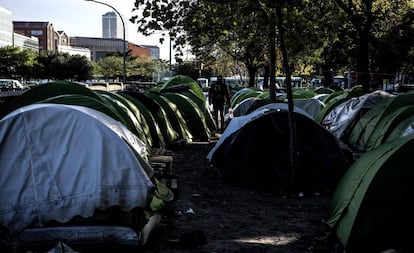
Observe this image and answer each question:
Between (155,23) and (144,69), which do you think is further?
(144,69)

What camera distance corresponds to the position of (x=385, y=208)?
6.10m

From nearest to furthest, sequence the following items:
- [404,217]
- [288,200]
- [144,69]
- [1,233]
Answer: [1,233] < [404,217] < [288,200] < [144,69]

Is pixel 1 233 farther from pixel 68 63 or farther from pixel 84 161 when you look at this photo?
pixel 68 63

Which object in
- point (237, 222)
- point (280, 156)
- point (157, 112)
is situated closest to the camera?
point (237, 222)

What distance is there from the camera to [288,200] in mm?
9500

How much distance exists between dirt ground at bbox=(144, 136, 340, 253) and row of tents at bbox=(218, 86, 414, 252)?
398 mm

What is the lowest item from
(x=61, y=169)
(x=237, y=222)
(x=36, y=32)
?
(x=237, y=222)

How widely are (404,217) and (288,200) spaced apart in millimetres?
3536

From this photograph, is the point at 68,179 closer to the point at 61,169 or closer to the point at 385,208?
the point at 61,169

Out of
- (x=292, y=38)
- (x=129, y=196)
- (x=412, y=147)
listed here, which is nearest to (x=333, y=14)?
(x=292, y=38)

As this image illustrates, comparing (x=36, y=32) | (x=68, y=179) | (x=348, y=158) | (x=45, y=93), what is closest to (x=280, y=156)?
(x=348, y=158)

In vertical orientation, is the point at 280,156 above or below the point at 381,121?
below

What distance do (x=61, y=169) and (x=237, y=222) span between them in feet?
9.19


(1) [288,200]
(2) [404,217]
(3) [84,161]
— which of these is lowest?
(1) [288,200]
